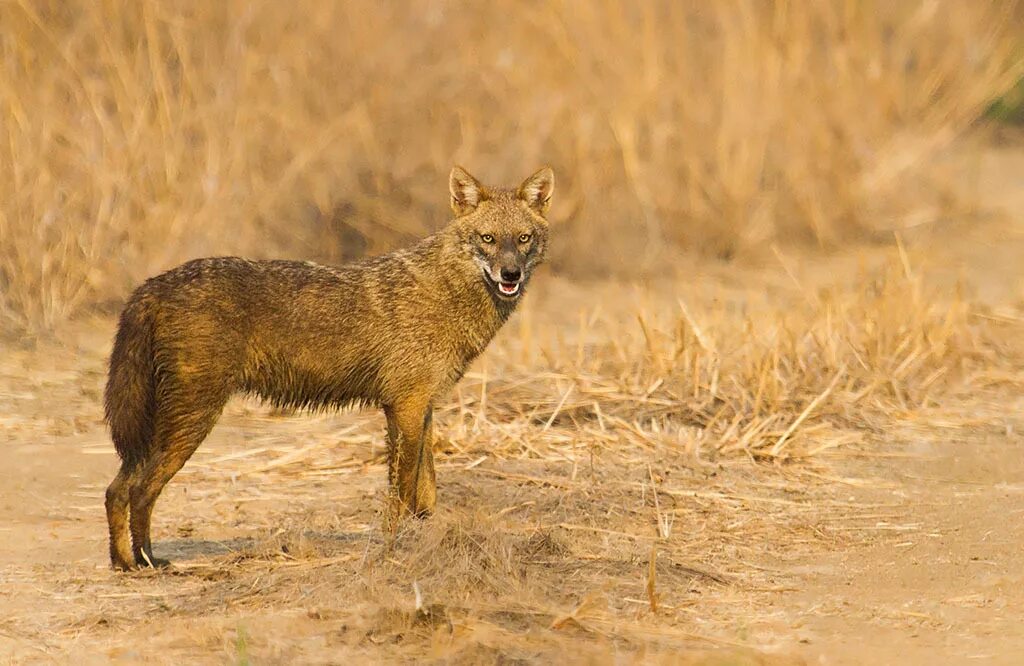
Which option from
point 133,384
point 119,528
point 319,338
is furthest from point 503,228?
point 119,528

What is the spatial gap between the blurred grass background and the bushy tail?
3.57 metres

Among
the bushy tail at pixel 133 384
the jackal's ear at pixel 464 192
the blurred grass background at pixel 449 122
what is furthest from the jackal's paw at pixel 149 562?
the blurred grass background at pixel 449 122

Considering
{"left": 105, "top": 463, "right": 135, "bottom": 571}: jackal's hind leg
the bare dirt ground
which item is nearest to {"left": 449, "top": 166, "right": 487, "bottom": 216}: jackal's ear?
the bare dirt ground

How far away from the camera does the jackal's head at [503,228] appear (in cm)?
652

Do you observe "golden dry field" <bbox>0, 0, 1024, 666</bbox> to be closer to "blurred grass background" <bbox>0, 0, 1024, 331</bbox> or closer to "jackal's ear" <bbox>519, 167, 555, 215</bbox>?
"blurred grass background" <bbox>0, 0, 1024, 331</bbox>

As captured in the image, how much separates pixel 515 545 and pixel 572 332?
460cm

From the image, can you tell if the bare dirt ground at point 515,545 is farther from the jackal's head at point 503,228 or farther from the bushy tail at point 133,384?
the jackal's head at point 503,228

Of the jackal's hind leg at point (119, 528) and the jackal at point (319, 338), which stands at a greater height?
the jackal at point (319, 338)

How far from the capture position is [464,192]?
679 cm

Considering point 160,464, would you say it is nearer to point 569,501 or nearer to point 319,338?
point 319,338

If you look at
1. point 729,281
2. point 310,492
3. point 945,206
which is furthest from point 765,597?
→ point 945,206

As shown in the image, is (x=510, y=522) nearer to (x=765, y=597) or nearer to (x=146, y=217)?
(x=765, y=597)

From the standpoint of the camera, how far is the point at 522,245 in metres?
6.63

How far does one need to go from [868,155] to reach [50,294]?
7005 millimetres
